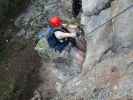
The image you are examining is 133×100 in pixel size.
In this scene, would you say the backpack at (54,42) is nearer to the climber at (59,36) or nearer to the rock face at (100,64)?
the climber at (59,36)

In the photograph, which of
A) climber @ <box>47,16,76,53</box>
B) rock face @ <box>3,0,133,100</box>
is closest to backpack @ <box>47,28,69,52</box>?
climber @ <box>47,16,76,53</box>

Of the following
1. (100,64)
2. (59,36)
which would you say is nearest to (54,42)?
(59,36)

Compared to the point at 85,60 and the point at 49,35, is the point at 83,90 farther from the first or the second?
the point at 49,35

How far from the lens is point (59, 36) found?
39.0 feet

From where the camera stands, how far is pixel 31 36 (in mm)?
14680

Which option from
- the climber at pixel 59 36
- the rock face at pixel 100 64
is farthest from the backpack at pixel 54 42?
the rock face at pixel 100 64

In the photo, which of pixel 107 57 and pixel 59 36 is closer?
pixel 107 57

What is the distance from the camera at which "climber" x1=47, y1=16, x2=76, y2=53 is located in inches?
468

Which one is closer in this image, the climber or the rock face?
the rock face

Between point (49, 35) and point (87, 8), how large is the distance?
1.23 meters

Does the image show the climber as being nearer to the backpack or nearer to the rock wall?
the backpack

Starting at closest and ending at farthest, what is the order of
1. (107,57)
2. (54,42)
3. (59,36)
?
(107,57) < (59,36) < (54,42)

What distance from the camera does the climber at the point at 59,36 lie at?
39.0 feet

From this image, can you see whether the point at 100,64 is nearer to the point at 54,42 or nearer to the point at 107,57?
the point at 107,57
